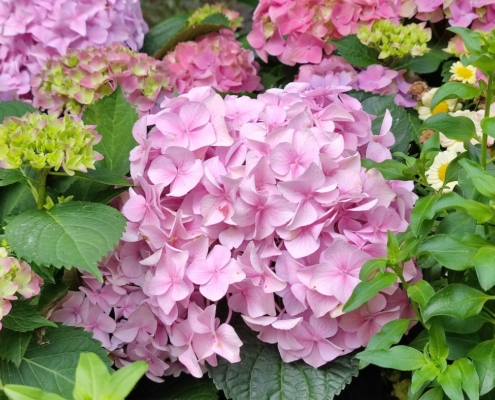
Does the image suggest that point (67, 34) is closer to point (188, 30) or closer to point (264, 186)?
point (188, 30)

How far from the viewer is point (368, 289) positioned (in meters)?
0.76

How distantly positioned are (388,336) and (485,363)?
0.11 metres

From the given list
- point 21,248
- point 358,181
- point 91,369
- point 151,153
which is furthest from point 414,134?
point 91,369

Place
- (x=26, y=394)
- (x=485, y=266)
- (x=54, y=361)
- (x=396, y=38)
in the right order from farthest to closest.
→ (x=396, y=38)
(x=54, y=361)
(x=485, y=266)
(x=26, y=394)

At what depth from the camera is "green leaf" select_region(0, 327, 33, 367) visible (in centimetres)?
86

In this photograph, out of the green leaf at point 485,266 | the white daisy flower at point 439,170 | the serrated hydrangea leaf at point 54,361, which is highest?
the green leaf at point 485,266

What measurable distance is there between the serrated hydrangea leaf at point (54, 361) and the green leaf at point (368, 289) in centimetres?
34

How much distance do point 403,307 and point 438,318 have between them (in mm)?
127

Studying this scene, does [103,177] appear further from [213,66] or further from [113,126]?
[213,66]

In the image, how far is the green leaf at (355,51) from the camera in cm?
133

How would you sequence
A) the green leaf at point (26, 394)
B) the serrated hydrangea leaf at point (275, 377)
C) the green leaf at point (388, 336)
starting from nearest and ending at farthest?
the green leaf at point (26, 394), the green leaf at point (388, 336), the serrated hydrangea leaf at point (275, 377)

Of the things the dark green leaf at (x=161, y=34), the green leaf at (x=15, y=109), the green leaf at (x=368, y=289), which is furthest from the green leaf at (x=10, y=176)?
the dark green leaf at (x=161, y=34)

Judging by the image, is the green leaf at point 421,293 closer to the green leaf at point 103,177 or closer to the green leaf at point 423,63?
the green leaf at point 103,177

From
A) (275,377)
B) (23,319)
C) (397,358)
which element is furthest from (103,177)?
(397,358)
